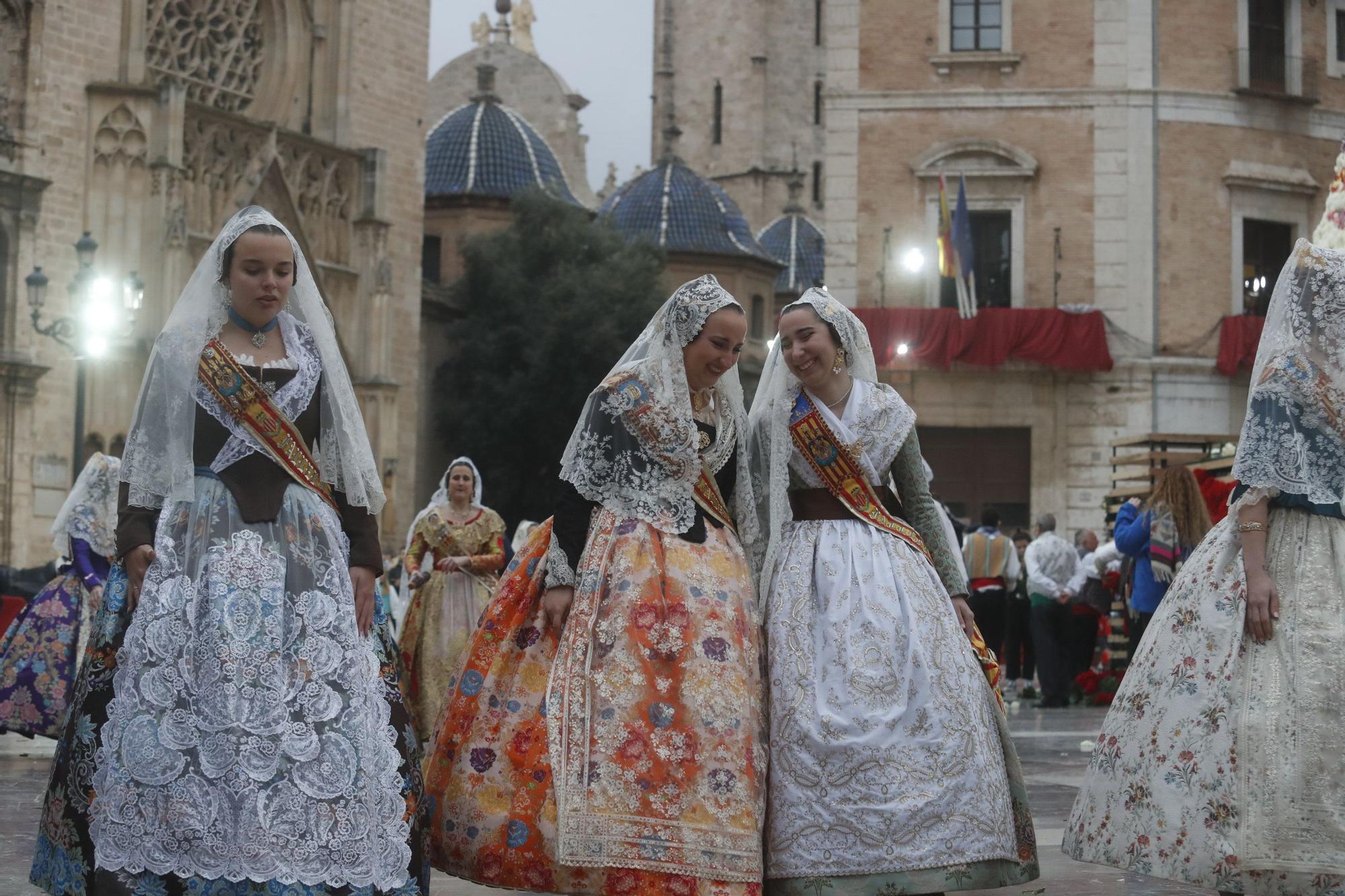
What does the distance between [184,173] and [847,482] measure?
70.9 ft

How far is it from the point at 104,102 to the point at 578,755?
859 inches

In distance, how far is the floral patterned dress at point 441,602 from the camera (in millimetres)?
11102

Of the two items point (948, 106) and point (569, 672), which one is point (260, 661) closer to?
point (569, 672)

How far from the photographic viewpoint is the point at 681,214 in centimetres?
4997

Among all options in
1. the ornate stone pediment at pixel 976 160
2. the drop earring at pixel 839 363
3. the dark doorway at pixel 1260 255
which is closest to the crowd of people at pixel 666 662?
the drop earring at pixel 839 363

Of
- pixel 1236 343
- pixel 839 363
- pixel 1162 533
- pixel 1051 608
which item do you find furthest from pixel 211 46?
pixel 839 363

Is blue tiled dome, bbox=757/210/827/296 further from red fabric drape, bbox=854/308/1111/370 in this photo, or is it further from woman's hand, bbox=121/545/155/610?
woman's hand, bbox=121/545/155/610

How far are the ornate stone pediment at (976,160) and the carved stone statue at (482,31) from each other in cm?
3911

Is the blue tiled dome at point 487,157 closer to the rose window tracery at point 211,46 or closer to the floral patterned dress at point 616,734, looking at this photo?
the rose window tracery at point 211,46

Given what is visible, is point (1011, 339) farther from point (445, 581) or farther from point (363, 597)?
point (363, 597)

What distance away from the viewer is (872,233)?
28.0 metres

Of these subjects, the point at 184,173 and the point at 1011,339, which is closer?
the point at 184,173

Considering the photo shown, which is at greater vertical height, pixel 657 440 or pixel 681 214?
pixel 681 214

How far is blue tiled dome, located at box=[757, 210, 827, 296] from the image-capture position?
193 feet
